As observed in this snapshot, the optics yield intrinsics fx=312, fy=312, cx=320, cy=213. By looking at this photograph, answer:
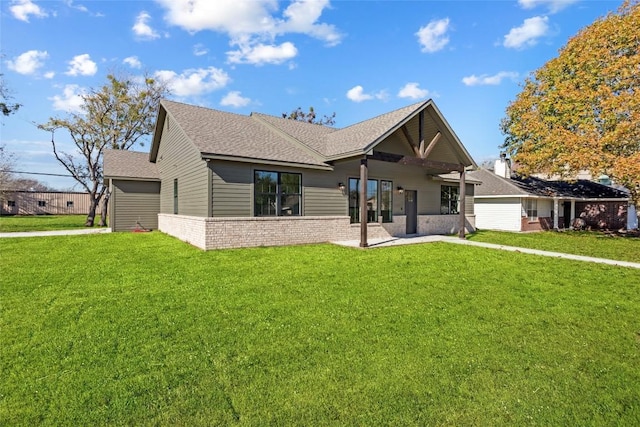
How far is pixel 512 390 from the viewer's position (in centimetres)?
287

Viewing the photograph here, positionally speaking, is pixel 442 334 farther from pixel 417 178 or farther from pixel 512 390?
pixel 417 178

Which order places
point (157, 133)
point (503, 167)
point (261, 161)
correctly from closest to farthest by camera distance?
point (261, 161), point (157, 133), point (503, 167)

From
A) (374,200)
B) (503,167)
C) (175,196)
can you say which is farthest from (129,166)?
(503,167)

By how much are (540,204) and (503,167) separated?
3.80 m

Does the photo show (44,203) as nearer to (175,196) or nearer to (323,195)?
(175,196)

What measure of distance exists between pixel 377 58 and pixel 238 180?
33.7 feet

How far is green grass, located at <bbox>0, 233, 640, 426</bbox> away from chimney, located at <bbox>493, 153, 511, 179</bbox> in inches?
743

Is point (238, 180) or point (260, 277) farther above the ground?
point (238, 180)

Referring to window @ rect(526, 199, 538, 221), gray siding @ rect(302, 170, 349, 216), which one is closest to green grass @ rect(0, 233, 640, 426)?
gray siding @ rect(302, 170, 349, 216)

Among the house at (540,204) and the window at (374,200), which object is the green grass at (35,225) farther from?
the house at (540,204)

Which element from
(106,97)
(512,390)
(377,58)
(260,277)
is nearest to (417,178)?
(377,58)

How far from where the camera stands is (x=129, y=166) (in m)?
16.9

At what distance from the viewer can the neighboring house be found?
103 feet

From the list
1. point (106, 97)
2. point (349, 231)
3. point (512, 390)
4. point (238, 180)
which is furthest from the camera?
point (106, 97)
